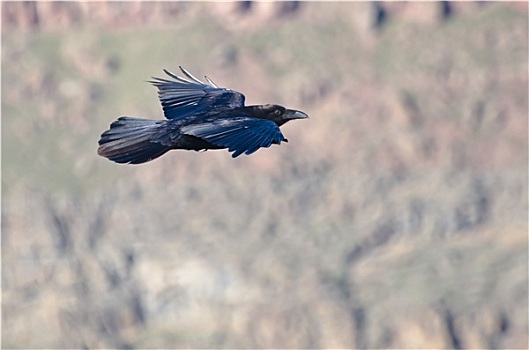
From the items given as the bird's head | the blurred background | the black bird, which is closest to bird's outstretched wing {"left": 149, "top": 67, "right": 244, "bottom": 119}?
the black bird

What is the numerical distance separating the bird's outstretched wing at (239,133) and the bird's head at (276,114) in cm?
173

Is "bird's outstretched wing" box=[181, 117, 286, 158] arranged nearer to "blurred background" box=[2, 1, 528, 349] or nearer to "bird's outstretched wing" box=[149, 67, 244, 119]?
"bird's outstretched wing" box=[149, 67, 244, 119]

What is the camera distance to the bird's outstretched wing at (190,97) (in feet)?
100

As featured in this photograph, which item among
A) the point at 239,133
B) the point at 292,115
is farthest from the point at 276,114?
the point at 239,133

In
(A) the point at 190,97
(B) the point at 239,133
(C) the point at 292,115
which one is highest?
(A) the point at 190,97

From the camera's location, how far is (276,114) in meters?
29.9

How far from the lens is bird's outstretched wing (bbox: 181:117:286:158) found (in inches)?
1046

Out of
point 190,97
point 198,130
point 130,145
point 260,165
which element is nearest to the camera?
point 198,130

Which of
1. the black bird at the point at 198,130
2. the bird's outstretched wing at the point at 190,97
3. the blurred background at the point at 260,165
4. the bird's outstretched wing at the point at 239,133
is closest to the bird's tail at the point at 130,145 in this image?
the black bird at the point at 198,130

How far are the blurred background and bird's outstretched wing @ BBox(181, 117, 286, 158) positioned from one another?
138 meters

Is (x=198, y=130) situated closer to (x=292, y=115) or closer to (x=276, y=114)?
(x=276, y=114)

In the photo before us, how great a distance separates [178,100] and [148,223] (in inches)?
5984

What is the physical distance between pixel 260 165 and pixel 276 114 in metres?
152

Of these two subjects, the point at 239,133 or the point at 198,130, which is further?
the point at 198,130
